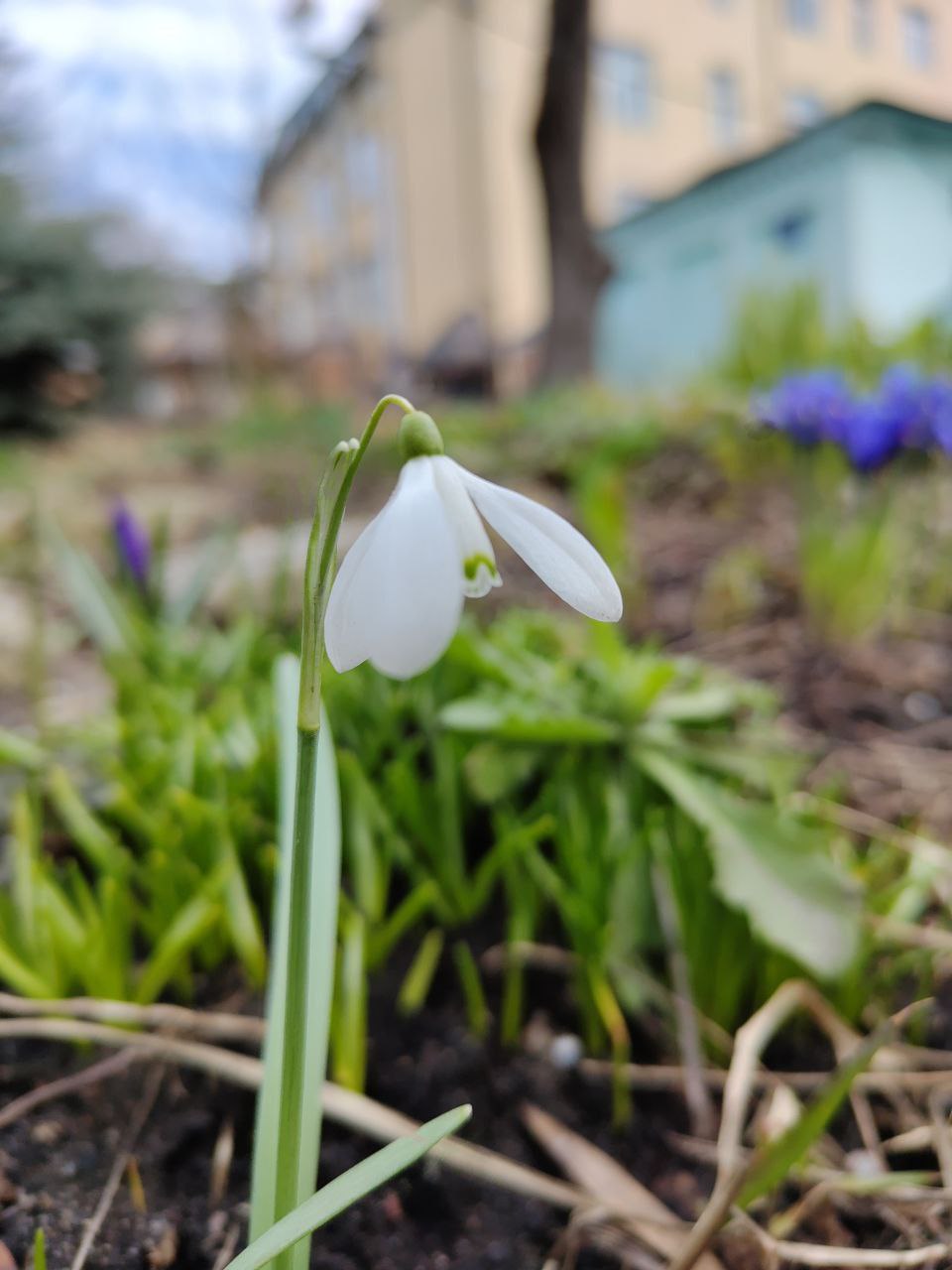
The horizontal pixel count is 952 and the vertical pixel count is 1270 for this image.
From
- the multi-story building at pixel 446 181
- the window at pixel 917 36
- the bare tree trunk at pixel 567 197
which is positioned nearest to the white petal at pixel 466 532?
the window at pixel 917 36

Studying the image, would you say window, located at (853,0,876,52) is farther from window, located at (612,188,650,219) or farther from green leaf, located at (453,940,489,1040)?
window, located at (612,188,650,219)

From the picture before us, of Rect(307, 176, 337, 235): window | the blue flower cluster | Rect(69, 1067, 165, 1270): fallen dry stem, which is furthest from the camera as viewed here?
Rect(307, 176, 337, 235): window

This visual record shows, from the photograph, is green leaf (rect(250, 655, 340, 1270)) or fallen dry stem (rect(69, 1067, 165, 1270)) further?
fallen dry stem (rect(69, 1067, 165, 1270))

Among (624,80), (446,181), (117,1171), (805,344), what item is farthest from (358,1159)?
(446,181)

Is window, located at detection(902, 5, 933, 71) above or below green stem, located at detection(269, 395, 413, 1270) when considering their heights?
above

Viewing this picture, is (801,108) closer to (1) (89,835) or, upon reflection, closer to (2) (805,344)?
(2) (805,344)

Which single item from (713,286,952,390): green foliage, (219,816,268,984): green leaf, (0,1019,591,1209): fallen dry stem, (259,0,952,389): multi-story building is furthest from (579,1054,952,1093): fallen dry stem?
(259,0,952,389): multi-story building

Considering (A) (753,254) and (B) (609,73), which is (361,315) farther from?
(A) (753,254)
